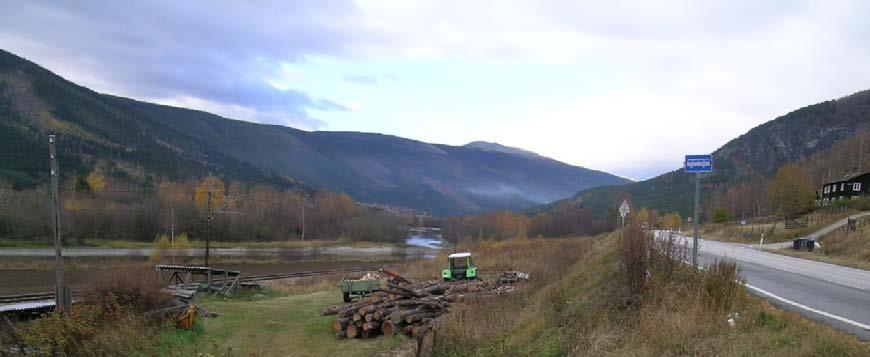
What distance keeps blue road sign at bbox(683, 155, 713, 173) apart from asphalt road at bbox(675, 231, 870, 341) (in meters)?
1.84

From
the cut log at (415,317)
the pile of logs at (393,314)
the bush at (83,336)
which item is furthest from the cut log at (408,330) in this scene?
the bush at (83,336)

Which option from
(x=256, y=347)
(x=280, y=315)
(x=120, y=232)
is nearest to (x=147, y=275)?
(x=280, y=315)

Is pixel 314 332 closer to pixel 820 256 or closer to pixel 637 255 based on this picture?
pixel 637 255

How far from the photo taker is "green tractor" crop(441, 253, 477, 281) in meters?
27.1


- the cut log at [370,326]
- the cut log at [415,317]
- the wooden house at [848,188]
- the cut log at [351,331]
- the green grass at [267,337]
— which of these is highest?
the wooden house at [848,188]

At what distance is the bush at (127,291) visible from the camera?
19.7 m

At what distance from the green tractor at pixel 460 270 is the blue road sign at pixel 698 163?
631 inches

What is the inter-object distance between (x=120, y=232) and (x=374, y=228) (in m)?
52.5

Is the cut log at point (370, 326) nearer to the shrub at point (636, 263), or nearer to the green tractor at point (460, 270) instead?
the shrub at point (636, 263)

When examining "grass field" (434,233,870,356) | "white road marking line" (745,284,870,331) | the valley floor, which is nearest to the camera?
"grass field" (434,233,870,356)

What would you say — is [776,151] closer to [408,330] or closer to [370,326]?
[408,330]

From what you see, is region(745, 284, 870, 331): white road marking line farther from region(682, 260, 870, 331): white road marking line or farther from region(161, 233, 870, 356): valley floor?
region(161, 233, 870, 356): valley floor

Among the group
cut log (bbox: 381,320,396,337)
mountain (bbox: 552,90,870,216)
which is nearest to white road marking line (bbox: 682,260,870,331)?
cut log (bbox: 381,320,396,337)

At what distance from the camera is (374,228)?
132 m
